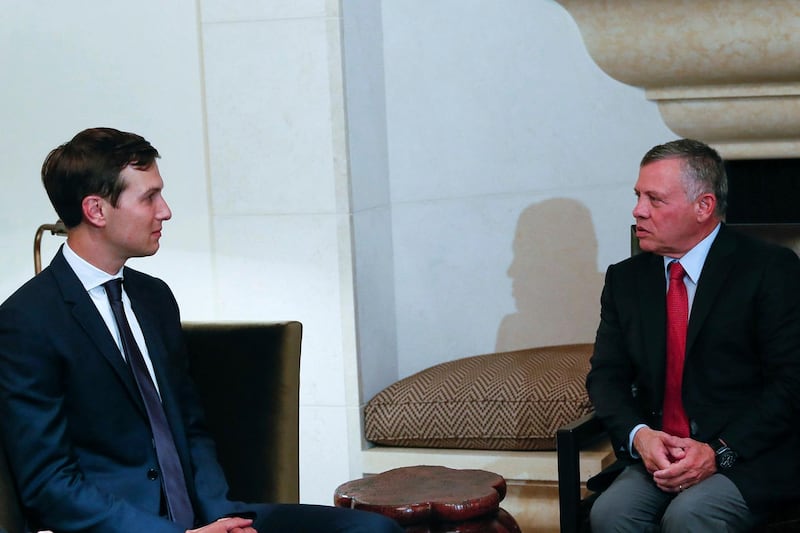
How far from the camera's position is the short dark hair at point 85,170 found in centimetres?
263

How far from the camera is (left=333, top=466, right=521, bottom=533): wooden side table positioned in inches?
115

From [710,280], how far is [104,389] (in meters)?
1.53

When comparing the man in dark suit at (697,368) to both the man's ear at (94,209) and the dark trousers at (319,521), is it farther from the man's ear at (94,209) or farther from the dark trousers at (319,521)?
the man's ear at (94,209)

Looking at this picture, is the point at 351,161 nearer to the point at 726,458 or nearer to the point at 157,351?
the point at 157,351

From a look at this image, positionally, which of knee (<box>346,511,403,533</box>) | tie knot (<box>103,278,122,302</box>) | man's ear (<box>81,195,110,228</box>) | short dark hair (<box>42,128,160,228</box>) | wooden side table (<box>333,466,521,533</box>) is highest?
short dark hair (<box>42,128,160,228</box>)

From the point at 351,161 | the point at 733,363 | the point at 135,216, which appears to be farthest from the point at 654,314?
the point at 135,216

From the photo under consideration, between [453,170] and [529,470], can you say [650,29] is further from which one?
[529,470]

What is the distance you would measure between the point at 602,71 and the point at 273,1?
47.7 inches

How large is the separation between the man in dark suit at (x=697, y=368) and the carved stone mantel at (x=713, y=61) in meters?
1.04

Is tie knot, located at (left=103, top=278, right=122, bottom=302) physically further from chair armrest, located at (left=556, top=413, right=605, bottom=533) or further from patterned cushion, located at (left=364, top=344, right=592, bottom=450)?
patterned cushion, located at (left=364, top=344, right=592, bottom=450)

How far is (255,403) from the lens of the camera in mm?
3070

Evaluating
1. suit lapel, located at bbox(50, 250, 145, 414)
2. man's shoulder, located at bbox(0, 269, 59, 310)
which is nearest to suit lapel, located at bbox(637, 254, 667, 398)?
suit lapel, located at bbox(50, 250, 145, 414)

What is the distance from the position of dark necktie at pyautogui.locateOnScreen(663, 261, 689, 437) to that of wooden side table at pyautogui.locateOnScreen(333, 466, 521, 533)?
1.55ft

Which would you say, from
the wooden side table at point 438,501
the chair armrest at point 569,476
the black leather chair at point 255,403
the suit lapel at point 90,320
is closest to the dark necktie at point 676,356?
the chair armrest at point 569,476
